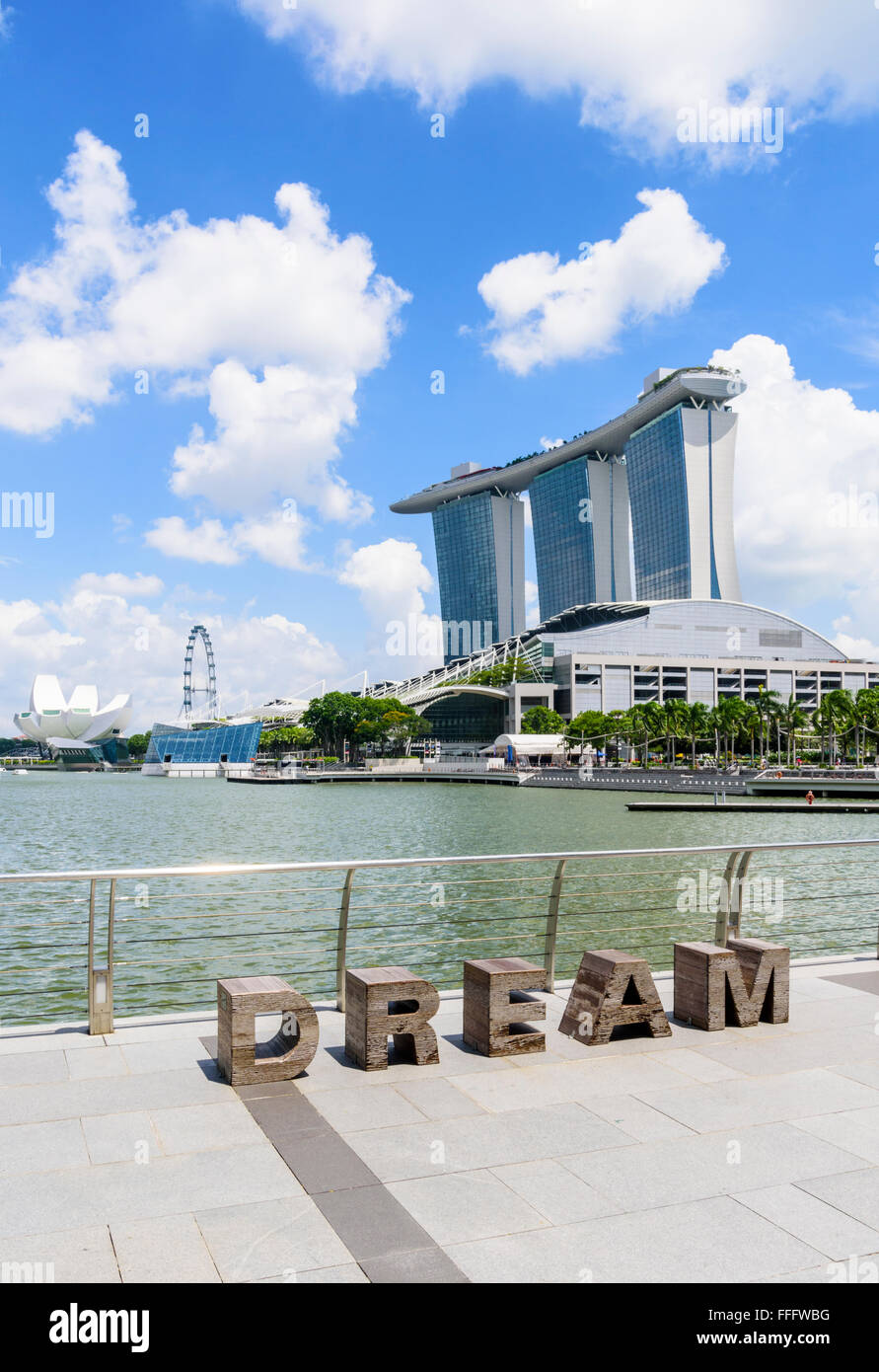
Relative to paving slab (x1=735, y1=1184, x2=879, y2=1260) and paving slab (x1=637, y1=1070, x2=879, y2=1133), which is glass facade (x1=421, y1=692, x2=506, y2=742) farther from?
paving slab (x1=735, y1=1184, x2=879, y2=1260)

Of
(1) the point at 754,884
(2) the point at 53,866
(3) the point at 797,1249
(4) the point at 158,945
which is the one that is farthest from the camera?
(2) the point at 53,866

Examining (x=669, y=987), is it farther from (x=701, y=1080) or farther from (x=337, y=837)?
(x=337, y=837)

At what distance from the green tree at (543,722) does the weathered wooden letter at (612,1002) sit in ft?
437

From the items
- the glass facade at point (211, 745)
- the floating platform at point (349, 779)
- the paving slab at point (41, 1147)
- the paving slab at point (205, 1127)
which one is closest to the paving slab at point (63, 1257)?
the paving slab at point (41, 1147)

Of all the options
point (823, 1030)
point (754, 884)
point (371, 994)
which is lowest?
point (754, 884)

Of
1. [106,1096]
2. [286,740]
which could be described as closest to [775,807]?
[106,1096]

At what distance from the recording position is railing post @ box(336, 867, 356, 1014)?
7.58m

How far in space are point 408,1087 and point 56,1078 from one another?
7.28 ft

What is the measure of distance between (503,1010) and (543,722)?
441ft

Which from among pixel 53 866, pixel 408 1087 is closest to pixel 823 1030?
pixel 408 1087

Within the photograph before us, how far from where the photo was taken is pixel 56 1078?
20.7ft

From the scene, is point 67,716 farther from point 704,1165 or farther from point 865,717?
point 704,1165

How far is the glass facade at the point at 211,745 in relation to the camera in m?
136

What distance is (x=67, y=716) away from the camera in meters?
185
